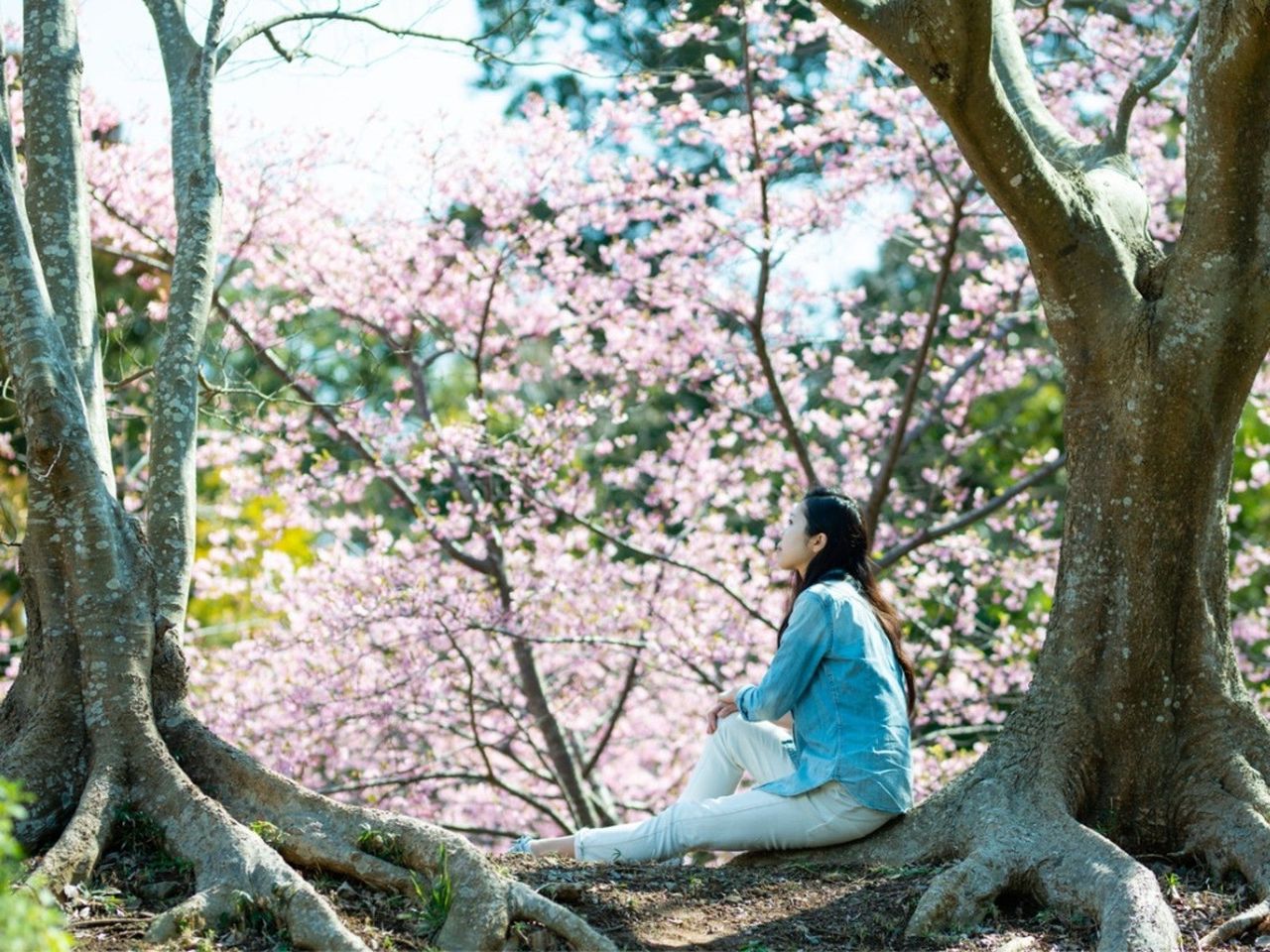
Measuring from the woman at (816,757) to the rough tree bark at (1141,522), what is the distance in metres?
0.17

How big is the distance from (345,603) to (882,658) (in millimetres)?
4353

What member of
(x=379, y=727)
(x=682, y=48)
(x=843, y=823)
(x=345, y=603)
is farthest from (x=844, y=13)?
(x=682, y=48)

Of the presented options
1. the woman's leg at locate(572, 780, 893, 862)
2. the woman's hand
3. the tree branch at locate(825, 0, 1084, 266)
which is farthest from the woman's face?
the tree branch at locate(825, 0, 1084, 266)

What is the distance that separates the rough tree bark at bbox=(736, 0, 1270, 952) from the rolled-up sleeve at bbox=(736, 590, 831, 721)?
1.77ft

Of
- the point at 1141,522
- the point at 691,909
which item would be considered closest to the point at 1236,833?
the point at 1141,522

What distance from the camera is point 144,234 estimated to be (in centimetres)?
801

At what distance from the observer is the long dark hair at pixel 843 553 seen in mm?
4773

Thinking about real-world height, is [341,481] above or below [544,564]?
above

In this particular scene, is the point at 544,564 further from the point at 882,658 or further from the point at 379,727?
the point at 882,658

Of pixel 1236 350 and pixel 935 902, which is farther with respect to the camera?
pixel 1236 350

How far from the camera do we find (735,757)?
191 inches

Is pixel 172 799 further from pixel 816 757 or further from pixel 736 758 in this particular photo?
pixel 816 757

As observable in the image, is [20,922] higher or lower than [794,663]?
lower

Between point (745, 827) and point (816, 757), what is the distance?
0.32 m
